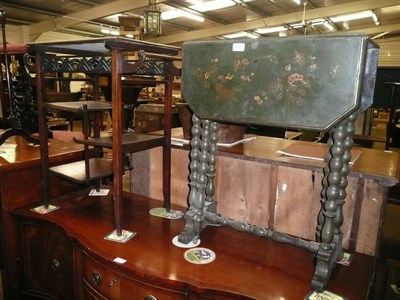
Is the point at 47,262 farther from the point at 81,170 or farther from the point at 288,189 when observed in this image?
the point at 288,189

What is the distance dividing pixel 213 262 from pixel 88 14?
6.95 metres

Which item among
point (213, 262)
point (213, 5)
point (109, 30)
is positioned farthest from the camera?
point (109, 30)

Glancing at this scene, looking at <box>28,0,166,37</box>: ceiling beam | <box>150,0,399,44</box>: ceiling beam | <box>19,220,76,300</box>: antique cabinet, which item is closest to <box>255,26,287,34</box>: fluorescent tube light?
<box>150,0,399,44</box>: ceiling beam

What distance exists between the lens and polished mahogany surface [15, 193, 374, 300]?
3.90 feet

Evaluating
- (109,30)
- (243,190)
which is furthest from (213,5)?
(243,190)

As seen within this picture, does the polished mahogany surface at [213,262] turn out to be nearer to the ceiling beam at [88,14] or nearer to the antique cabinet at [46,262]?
the antique cabinet at [46,262]

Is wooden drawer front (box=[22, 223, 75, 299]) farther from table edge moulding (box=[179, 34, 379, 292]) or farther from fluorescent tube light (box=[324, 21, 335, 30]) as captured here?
fluorescent tube light (box=[324, 21, 335, 30])

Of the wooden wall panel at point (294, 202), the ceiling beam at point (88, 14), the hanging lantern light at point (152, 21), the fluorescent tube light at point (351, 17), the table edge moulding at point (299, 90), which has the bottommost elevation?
the wooden wall panel at point (294, 202)

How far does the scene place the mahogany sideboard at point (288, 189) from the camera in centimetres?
138

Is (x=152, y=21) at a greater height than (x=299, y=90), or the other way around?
(x=152, y=21)

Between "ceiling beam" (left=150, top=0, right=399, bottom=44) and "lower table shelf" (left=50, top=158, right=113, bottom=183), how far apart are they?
655 centimetres

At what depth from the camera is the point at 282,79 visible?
44.5 inches

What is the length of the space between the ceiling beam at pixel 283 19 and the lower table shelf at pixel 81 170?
6.55 metres

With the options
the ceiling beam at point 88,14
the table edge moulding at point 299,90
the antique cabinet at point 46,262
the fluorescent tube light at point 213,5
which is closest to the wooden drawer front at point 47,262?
the antique cabinet at point 46,262
